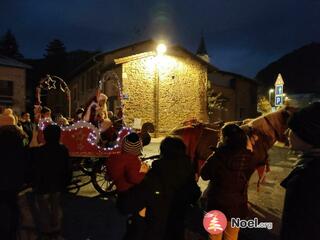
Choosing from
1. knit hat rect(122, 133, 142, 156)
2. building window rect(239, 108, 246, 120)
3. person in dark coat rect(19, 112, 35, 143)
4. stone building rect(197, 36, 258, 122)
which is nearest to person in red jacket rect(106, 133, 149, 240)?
knit hat rect(122, 133, 142, 156)

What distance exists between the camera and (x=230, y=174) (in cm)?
416

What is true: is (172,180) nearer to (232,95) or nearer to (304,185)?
(304,185)

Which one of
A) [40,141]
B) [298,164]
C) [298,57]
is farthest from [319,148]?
[298,57]

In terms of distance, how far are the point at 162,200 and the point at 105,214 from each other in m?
4.36

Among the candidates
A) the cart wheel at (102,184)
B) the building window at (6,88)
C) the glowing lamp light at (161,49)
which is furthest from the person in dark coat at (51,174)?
the building window at (6,88)

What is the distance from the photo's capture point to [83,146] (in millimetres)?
8773

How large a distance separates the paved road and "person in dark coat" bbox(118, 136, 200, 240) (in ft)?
9.48

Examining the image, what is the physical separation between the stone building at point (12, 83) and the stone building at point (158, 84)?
28.4ft

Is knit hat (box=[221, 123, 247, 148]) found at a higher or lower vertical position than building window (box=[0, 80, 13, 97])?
lower

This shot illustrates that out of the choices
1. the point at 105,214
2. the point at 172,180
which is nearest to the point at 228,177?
the point at 172,180

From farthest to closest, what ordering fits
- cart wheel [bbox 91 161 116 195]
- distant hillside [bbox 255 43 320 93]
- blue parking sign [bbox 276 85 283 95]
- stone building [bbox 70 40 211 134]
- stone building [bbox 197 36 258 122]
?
distant hillside [bbox 255 43 320 93] < stone building [bbox 197 36 258 122] < stone building [bbox 70 40 211 134] < blue parking sign [bbox 276 85 283 95] < cart wheel [bbox 91 161 116 195]

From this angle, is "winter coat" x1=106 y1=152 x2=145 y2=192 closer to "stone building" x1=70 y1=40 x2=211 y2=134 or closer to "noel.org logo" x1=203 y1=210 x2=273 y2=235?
"noel.org logo" x1=203 y1=210 x2=273 y2=235

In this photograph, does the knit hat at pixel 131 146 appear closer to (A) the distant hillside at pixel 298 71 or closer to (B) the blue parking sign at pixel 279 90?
(B) the blue parking sign at pixel 279 90

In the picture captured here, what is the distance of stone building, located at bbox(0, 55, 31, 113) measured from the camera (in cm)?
3225
